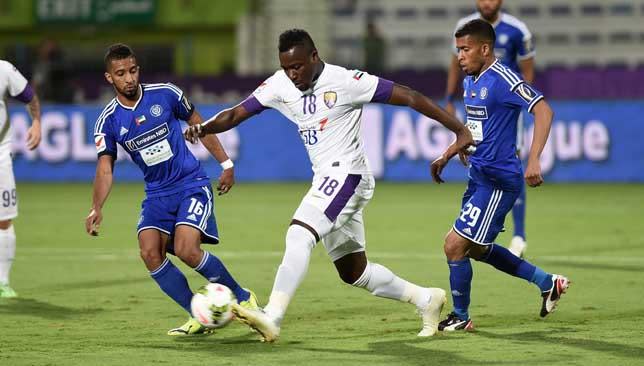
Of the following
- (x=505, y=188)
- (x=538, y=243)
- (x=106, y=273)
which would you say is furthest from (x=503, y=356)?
(x=538, y=243)

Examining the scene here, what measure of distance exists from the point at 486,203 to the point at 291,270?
5.09ft

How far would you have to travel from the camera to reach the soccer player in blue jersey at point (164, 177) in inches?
302

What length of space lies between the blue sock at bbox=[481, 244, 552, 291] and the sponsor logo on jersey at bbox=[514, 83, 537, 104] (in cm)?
102

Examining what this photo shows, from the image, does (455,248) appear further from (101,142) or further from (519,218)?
(519,218)

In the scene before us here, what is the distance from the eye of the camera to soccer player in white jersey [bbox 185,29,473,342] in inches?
267

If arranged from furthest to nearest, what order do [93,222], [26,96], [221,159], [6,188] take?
1. [26,96]
2. [6,188]
3. [221,159]
4. [93,222]

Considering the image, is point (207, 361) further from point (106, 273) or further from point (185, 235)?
point (106, 273)

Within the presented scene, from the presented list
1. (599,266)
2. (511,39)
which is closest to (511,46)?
(511,39)

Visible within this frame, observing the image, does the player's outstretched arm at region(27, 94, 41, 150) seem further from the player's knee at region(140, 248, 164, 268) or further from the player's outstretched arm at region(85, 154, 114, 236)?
the player's knee at region(140, 248, 164, 268)

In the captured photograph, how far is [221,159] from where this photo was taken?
7.88m

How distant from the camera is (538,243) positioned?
12.6m

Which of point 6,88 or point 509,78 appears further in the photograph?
point 6,88

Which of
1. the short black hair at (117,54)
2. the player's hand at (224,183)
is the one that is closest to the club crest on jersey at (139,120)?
the short black hair at (117,54)

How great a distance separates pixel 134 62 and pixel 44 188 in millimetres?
14016
